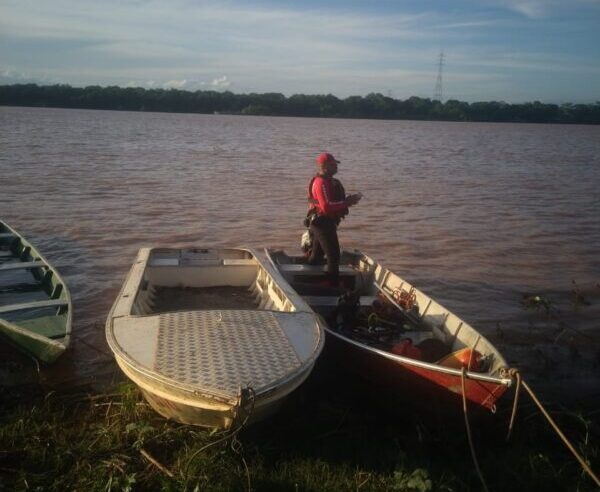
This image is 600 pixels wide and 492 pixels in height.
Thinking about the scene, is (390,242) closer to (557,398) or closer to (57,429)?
(557,398)

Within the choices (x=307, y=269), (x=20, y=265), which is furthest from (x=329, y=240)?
(x=20, y=265)

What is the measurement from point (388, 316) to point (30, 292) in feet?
19.0

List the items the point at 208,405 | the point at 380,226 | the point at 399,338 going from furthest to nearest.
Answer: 1. the point at 380,226
2. the point at 399,338
3. the point at 208,405

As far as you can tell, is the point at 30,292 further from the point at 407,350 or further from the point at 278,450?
the point at 407,350

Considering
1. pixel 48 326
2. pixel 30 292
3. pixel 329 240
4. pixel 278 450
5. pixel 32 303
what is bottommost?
pixel 30 292

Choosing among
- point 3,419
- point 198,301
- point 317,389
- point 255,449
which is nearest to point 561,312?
point 317,389

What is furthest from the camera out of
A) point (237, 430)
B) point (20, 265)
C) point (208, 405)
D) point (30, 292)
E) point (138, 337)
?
point (30, 292)

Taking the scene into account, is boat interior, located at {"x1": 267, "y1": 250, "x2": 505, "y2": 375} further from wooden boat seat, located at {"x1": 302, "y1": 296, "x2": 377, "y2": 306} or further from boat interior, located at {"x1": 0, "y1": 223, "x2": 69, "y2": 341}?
boat interior, located at {"x1": 0, "y1": 223, "x2": 69, "y2": 341}

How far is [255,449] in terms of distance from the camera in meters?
4.75

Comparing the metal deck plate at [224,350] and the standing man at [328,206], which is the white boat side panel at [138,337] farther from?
the standing man at [328,206]

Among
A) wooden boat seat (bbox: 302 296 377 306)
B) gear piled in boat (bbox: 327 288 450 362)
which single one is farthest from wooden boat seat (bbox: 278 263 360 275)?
gear piled in boat (bbox: 327 288 450 362)

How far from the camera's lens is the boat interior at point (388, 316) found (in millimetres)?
5793

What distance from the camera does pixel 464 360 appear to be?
5.50 meters

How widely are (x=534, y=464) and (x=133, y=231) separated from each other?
1148cm
